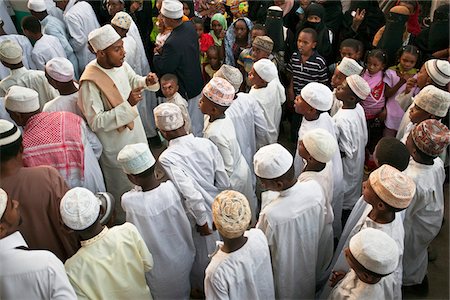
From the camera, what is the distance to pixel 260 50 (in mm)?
4750

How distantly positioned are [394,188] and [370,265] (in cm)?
53

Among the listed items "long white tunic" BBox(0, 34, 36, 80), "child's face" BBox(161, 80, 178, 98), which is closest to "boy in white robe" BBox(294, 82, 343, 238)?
"child's face" BBox(161, 80, 178, 98)

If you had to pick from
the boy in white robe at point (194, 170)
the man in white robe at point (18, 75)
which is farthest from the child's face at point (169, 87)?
the boy in white robe at point (194, 170)

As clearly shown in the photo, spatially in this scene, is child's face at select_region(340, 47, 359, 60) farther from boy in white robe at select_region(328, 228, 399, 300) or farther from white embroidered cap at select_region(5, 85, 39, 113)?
white embroidered cap at select_region(5, 85, 39, 113)

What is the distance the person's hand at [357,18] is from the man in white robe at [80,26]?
380 centimetres

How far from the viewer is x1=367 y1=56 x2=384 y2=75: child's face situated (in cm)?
455

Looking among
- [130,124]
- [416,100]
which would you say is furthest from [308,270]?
[130,124]

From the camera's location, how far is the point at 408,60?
4.54 m

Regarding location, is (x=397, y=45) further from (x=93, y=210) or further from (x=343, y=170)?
(x=93, y=210)

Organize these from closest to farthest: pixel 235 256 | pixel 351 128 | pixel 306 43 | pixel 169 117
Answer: pixel 235 256 < pixel 169 117 < pixel 351 128 < pixel 306 43

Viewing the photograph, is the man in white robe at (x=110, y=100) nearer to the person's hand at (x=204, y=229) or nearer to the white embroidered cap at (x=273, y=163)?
the person's hand at (x=204, y=229)

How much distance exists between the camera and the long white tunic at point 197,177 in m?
2.93

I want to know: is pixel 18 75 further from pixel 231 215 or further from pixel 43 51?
pixel 231 215

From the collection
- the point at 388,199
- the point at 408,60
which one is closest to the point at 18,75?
the point at 388,199
